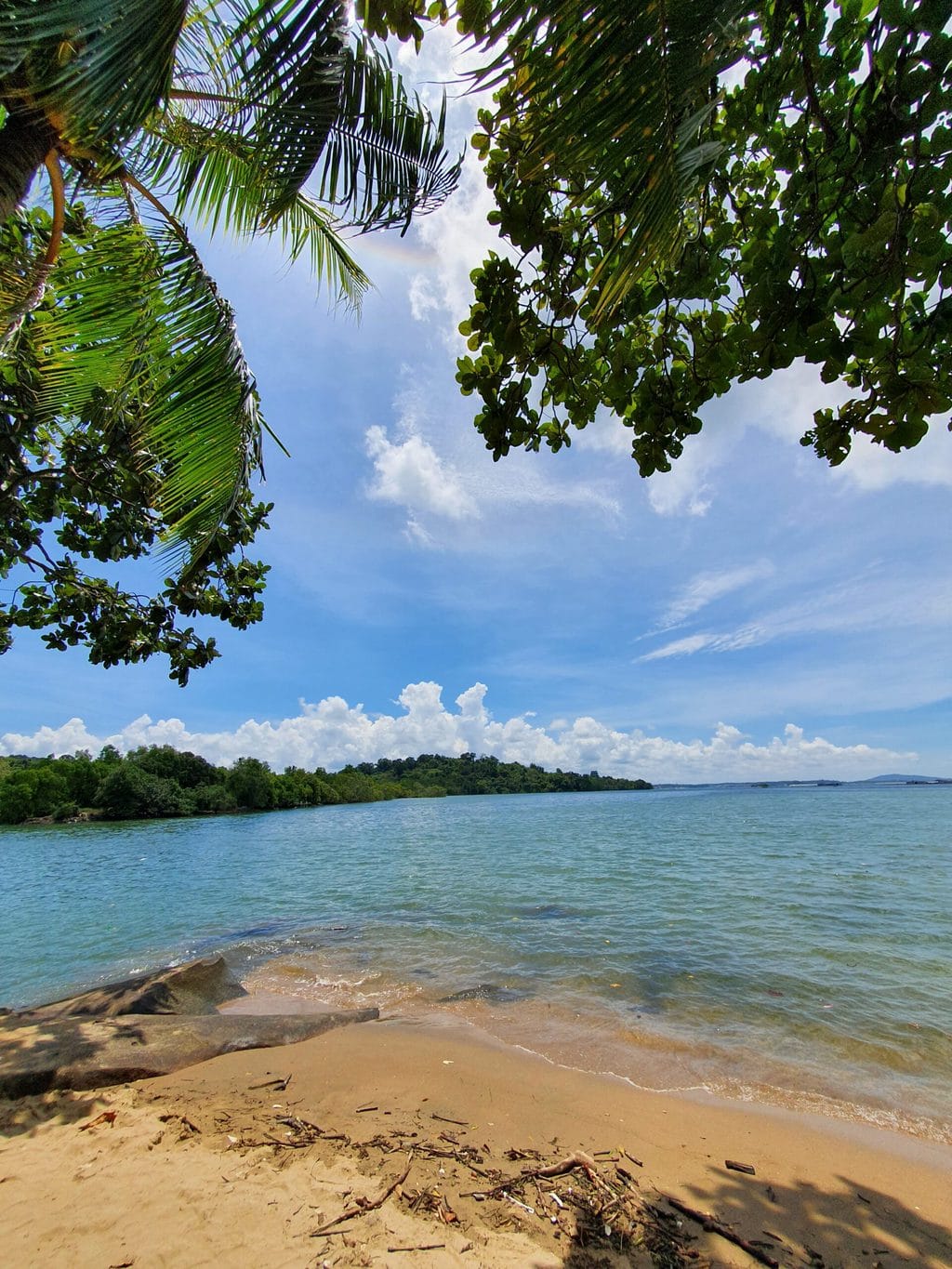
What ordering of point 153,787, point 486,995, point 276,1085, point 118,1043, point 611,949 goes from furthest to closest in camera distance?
point 153,787
point 611,949
point 486,995
point 118,1043
point 276,1085

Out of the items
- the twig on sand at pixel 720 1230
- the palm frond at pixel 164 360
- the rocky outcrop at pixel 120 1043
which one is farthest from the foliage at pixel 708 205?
the rocky outcrop at pixel 120 1043

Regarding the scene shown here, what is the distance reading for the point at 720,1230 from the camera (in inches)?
106

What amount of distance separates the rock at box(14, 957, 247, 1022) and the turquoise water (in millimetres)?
1174

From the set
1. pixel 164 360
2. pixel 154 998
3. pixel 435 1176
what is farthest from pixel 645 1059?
pixel 164 360

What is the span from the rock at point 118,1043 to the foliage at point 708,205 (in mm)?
5750

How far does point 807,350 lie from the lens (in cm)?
192

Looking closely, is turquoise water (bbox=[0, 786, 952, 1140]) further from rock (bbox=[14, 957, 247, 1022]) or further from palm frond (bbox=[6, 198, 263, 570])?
palm frond (bbox=[6, 198, 263, 570])

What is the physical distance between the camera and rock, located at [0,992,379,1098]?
4.36 m

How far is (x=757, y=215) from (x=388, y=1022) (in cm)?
774

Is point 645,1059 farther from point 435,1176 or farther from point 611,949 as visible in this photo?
point 611,949

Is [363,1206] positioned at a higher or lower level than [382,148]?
lower

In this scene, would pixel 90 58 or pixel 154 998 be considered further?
pixel 154 998

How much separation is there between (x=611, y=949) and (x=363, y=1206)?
24.9ft

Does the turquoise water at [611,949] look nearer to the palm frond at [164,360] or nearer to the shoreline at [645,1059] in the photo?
the shoreline at [645,1059]
